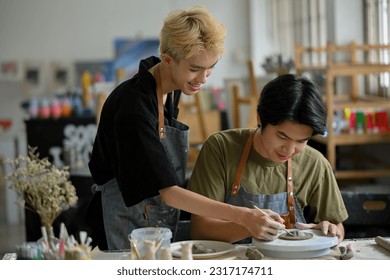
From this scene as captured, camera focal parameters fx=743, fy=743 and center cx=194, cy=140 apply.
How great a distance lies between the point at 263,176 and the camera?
188cm

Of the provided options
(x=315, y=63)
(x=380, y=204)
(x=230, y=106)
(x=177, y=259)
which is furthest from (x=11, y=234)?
(x=315, y=63)

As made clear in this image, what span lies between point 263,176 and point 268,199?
0.20 ft

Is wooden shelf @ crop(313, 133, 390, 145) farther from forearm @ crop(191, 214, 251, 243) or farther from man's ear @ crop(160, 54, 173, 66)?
man's ear @ crop(160, 54, 173, 66)

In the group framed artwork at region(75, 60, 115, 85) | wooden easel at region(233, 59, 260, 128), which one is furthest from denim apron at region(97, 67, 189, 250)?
framed artwork at region(75, 60, 115, 85)

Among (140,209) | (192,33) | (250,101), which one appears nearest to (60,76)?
(250,101)

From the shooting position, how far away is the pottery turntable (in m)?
1.56

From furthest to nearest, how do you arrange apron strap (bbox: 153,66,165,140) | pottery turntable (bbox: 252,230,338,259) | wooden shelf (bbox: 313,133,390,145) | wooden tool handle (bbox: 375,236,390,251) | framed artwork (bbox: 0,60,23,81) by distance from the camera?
framed artwork (bbox: 0,60,23,81) → wooden shelf (bbox: 313,133,390,145) → apron strap (bbox: 153,66,165,140) → wooden tool handle (bbox: 375,236,390,251) → pottery turntable (bbox: 252,230,338,259)

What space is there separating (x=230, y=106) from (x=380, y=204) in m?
3.43

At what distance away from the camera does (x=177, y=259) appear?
1.51m

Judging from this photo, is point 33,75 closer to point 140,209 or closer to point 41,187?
point 140,209

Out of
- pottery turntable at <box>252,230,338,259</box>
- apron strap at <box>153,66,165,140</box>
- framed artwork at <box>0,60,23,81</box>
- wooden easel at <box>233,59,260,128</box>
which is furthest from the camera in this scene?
framed artwork at <box>0,60,23,81</box>

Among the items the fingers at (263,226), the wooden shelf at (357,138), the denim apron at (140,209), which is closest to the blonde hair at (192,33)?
the denim apron at (140,209)

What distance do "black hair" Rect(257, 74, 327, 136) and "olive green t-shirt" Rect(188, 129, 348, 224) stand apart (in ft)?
0.55
